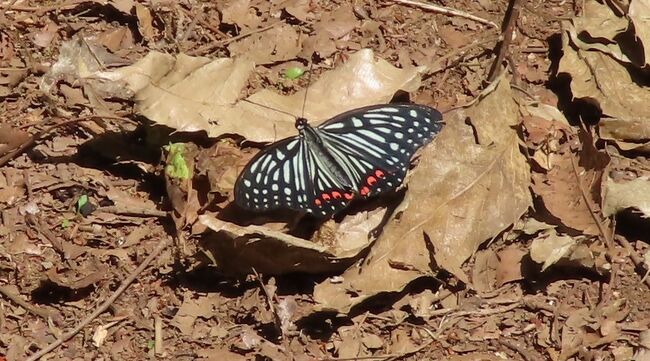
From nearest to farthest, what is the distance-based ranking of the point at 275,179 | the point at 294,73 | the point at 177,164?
the point at 275,179
the point at 177,164
the point at 294,73

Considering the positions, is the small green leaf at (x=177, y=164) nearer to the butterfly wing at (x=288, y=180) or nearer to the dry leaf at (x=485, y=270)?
the butterfly wing at (x=288, y=180)

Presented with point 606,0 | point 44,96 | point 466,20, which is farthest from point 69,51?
point 606,0

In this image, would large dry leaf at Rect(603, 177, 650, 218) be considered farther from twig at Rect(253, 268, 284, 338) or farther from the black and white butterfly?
twig at Rect(253, 268, 284, 338)

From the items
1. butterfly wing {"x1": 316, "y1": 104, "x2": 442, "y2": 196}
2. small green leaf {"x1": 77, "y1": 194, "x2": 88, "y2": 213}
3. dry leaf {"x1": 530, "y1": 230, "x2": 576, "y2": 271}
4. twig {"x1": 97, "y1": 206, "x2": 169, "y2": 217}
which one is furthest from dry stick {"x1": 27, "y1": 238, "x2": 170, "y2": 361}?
dry leaf {"x1": 530, "y1": 230, "x2": 576, "y2": 271}

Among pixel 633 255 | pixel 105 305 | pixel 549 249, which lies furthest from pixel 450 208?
pixel 105 305

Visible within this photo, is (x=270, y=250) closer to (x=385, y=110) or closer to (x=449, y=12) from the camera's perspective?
(x=385, y=110)

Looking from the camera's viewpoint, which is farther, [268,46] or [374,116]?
[268,46]
